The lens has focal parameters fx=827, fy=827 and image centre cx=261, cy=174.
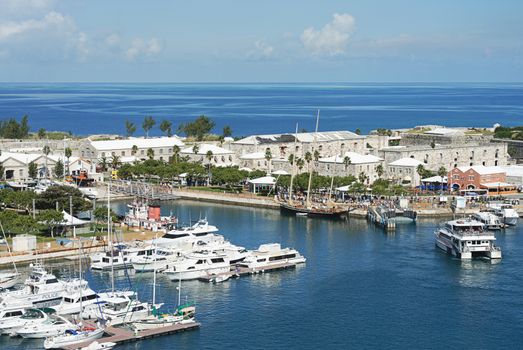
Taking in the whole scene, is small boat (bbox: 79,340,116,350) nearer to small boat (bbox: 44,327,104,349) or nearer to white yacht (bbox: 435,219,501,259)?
small boat (bbox: 44,327,104,349)

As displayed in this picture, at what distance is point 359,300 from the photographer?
4156cm

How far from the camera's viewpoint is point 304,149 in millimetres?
91938

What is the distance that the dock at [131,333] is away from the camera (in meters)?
34.4

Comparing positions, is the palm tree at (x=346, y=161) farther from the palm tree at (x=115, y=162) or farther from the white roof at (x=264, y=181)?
the palm tree at (x=115, y=162)

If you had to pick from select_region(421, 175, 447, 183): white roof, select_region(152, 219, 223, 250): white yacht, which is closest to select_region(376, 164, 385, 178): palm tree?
select_region(421, 175, 447, 183): white roof

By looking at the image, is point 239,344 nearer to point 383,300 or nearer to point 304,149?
point 383,300

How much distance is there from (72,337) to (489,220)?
35887 millimetres

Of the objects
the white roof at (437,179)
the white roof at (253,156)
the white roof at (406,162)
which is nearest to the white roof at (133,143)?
the white roof at (253,156)

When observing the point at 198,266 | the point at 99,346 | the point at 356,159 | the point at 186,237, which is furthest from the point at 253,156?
the point at 99,346

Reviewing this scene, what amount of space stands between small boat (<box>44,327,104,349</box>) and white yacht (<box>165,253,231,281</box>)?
32.8 feet

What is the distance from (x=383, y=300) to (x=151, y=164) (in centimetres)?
4492

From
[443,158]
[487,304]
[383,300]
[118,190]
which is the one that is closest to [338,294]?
[383,300]

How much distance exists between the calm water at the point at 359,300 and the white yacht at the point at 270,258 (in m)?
0.93

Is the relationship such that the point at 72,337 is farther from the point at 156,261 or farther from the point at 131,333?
the point at 156,261
